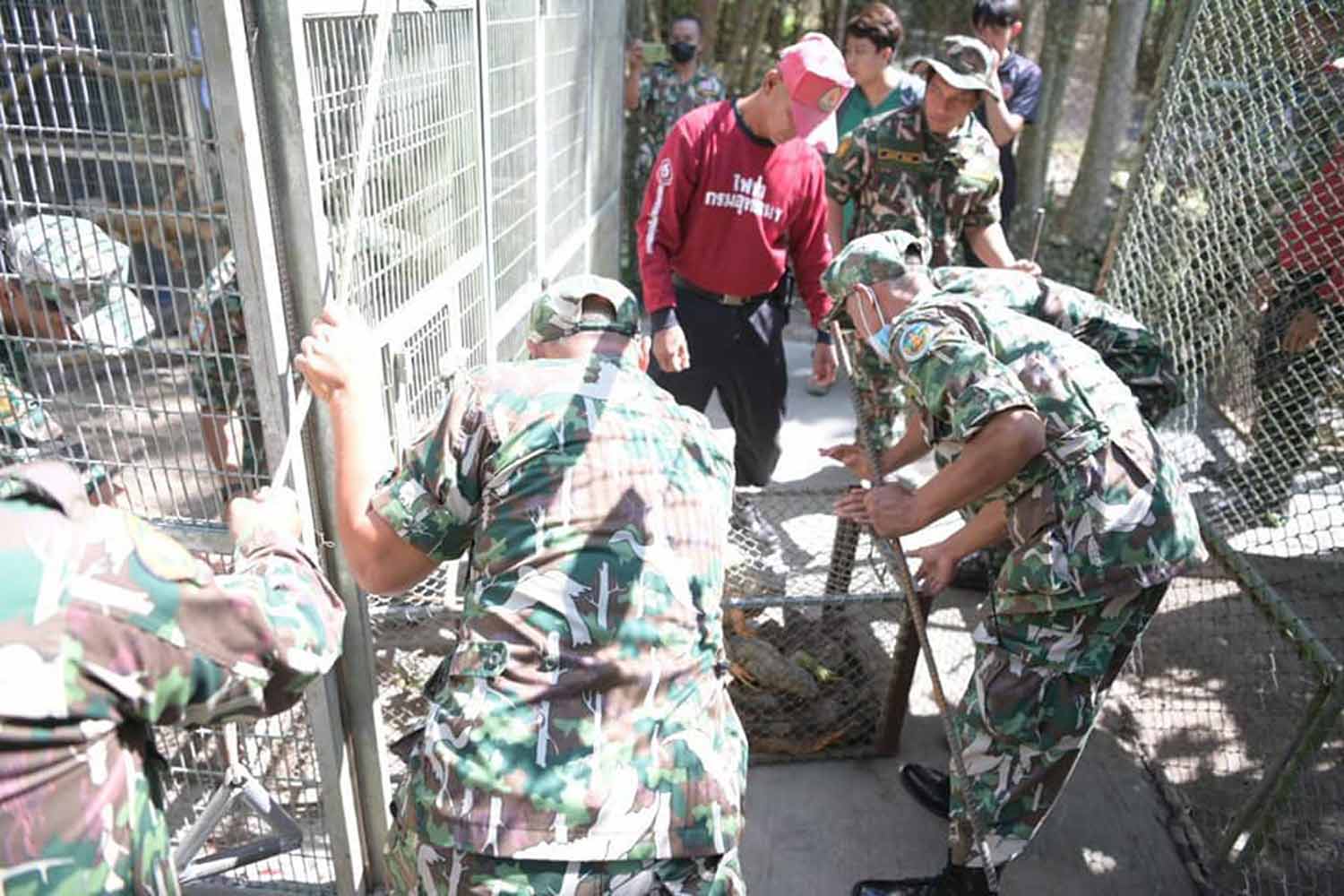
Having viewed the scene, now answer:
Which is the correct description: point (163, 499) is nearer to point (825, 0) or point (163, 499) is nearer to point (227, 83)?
point (227, 83)

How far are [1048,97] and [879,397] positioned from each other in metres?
5.01

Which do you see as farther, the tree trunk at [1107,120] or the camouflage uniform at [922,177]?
→ the tree trunk at [1107,120]

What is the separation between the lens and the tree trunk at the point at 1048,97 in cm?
743

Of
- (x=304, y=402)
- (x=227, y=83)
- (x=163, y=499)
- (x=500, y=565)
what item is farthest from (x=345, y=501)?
(x=227, y=83)

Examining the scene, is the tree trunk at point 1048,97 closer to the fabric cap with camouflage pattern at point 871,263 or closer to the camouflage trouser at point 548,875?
the fabric cap with camouflage pattern at point 871,263

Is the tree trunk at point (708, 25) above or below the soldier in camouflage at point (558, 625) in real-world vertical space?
above

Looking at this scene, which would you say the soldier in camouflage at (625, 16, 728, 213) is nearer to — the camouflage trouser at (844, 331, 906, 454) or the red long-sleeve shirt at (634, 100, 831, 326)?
the red long-sleeve shirt at (634, 100, 831, 326)

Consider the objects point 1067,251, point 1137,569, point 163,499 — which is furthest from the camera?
point 1067,251

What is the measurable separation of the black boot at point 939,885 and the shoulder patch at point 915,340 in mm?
1321

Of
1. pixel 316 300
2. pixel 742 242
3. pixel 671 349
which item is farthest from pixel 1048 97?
pixel 316 300

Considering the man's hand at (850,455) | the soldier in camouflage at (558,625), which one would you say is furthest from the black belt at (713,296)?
the soldier in camouflage at (558,625)

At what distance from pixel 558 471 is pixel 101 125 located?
0.97 metres

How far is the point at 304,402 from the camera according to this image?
1797mm

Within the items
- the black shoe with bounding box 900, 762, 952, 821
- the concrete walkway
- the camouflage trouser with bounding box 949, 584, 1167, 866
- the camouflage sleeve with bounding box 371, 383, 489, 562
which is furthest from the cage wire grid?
the black shoe with bounding box 900, 762, 952, 821
